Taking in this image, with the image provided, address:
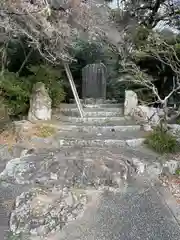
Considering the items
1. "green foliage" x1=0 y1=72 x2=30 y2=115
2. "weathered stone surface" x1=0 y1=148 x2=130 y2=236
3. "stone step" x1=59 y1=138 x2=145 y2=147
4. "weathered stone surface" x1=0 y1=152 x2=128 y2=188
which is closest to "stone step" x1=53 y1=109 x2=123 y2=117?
"green foliage" x1=0 y1=72 x2=30 y2=115

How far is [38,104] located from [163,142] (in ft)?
10.5

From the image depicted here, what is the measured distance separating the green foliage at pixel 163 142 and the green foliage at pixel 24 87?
3.14 metres

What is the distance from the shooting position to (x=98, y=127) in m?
6.55

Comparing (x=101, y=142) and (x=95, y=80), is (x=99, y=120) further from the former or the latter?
(x=95, y=80)

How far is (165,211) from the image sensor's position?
11.6ft

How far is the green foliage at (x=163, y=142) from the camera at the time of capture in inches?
205

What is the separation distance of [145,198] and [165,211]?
0.37m

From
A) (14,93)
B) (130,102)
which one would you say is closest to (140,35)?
(130,102)

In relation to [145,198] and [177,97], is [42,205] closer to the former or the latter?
[145,198]

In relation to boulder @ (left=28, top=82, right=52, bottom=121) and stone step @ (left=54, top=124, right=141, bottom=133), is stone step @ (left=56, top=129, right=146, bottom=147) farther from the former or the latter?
boulder @ (left=28, top=82, right=52, bottom=121)

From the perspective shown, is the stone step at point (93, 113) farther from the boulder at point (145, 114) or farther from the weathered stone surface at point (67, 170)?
the weathered stone surface at point (67, 170)

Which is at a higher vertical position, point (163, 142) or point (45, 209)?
point (163, 142)

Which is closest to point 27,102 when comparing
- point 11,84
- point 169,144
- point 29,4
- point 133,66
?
point 11,84

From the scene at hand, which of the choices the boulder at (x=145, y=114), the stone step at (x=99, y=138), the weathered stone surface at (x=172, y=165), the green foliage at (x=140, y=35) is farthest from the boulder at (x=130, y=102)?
the weathered stone surface at (x=172, y=165)
